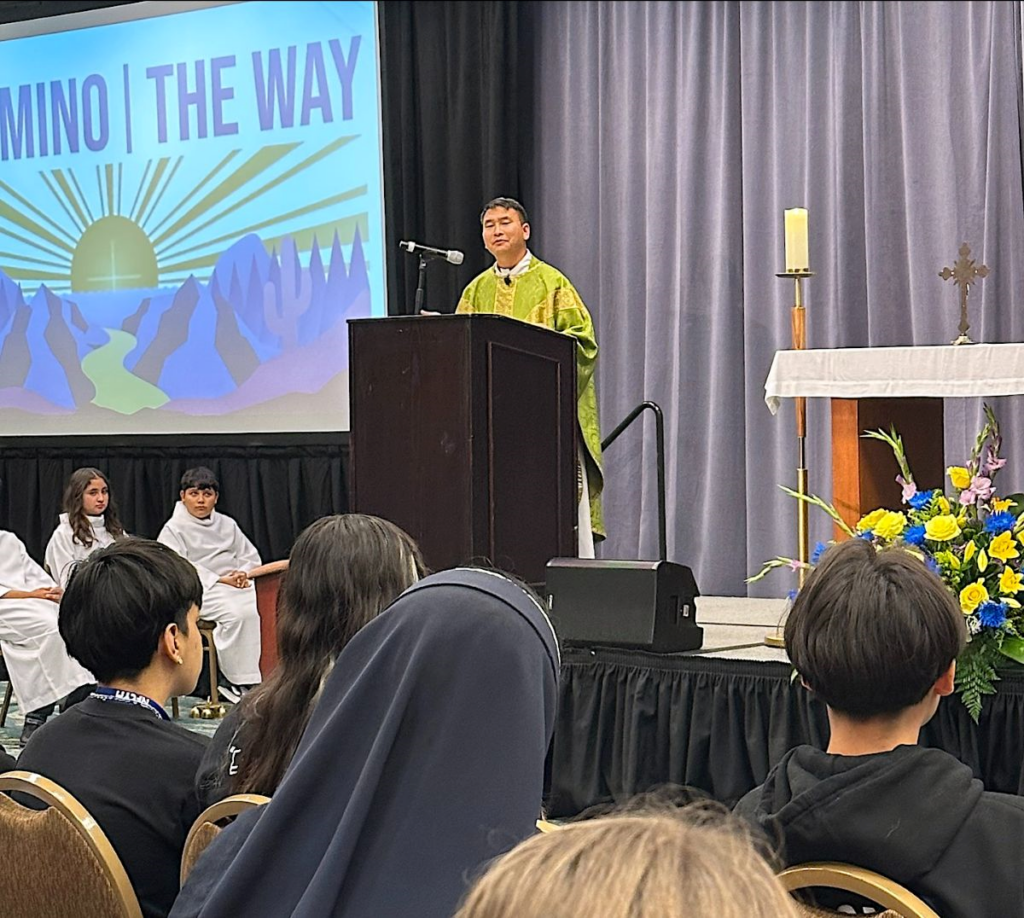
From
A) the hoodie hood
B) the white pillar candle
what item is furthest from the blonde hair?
the white pillar candle

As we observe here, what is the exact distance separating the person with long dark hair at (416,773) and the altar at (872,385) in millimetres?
3082

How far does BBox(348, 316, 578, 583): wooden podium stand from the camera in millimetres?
4012

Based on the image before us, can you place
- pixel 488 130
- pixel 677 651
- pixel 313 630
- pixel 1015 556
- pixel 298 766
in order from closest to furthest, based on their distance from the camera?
pixel 298 766 < pixel 313 630 < pixel 1015 556 < pixel 677 651 < pixel 488 130

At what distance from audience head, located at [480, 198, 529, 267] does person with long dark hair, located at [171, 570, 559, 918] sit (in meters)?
4.25

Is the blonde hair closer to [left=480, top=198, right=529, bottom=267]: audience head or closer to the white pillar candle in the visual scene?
the white pillar candle

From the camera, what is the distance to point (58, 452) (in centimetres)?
737

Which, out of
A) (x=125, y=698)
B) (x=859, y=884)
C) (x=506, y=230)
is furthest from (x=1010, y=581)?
(x=506, y=230)

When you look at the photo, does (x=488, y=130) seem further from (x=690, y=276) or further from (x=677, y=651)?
(x=677, y=651)

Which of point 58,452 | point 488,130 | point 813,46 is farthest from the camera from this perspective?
point 58,452

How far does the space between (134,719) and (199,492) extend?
4.70m

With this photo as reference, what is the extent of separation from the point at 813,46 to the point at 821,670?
194 inches

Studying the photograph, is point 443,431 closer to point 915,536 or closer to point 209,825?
point 915,536

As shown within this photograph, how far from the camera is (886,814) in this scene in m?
1.59

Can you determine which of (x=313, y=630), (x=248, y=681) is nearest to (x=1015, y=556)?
(x=313, y=630)
